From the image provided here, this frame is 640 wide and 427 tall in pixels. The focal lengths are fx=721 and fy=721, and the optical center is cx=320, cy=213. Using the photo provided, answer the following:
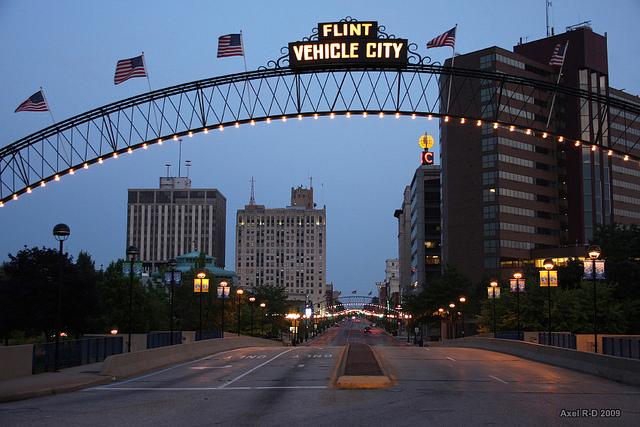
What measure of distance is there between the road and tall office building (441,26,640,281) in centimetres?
10465

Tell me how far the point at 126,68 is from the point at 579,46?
396 ft

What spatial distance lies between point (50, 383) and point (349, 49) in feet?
59.8

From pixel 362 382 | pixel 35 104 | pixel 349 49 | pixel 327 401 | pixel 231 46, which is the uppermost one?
pixel 231 46

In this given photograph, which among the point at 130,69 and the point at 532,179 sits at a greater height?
the point at 532,179

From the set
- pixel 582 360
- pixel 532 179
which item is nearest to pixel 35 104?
pixel 582 360

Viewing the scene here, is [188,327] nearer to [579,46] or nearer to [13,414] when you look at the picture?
[13,414]

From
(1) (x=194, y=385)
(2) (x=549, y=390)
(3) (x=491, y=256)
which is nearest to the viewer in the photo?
(2) (x=549, y=390)

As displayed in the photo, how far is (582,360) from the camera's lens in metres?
31.3

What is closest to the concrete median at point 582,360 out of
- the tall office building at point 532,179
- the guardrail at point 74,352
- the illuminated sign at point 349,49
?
the illuminated sign at point 349,49

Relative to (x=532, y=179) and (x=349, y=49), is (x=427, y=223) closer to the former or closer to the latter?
(x=532, y=179)

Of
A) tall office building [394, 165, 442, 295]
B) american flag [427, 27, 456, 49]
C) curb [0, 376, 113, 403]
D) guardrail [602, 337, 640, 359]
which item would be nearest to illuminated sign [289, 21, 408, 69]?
american flag [427, 27, 456, 49]

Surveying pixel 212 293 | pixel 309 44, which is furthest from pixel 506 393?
pixel 212 293

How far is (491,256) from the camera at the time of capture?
131 meters

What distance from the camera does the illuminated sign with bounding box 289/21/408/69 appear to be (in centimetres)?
3178
